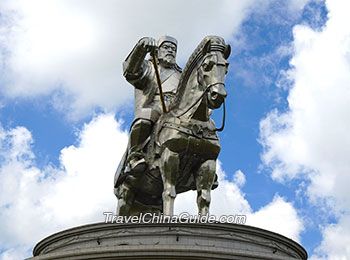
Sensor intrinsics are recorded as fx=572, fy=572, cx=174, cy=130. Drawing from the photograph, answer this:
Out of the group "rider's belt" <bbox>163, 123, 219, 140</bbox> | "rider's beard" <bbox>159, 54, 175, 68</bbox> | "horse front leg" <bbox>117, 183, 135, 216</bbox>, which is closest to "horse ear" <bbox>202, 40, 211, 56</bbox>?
"rider's belt" <bbox>163, 123, 219, 140</bbox>

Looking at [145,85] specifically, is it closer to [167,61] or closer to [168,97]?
[168,97]

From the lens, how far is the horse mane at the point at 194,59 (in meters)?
12.5

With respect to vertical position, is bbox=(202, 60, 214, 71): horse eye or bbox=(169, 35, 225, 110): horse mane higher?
bbox=(169, 35, 225, 110): horse mane

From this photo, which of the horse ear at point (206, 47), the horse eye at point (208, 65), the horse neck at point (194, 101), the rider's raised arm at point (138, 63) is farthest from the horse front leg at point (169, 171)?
the rider's raised arm at point (138, 63)

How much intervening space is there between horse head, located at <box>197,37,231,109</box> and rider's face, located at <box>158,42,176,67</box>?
2845 millimetres

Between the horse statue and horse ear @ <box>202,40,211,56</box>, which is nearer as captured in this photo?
the horse statue

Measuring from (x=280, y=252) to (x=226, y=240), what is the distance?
1.38m

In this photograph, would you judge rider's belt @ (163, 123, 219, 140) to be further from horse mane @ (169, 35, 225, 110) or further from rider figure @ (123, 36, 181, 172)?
rider figure @ (123, 36, 181, 172)

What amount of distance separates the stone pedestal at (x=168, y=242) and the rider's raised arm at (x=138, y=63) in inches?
174

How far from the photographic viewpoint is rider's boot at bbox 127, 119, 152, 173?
46.1 feet

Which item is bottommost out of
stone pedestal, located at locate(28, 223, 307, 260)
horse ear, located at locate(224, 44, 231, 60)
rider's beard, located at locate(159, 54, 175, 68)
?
stone pedestal, located at locate(28, 223, 307, 260)

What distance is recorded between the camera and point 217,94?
1191 centimetres

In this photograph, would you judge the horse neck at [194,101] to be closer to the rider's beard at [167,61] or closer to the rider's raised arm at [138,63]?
the rider's raised arm at [138,63]

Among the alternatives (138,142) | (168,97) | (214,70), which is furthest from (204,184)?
(168,97)
